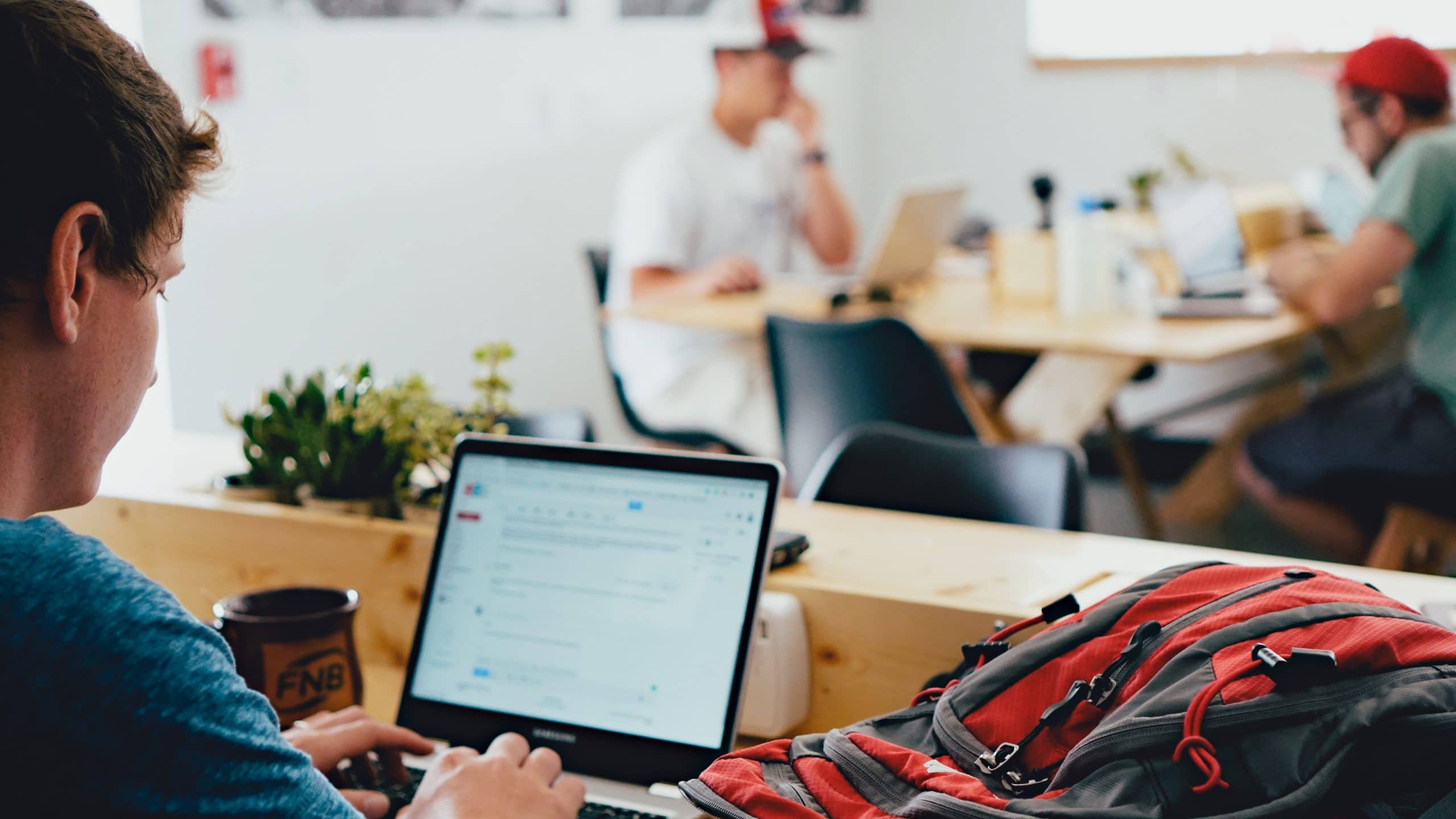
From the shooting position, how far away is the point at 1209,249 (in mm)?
3670

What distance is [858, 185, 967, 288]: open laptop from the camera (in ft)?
10.9

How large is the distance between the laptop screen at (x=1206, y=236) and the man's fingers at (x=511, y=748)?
293 cm

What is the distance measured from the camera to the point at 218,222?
144 inches

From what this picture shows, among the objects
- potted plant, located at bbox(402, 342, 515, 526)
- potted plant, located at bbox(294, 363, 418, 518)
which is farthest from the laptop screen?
potted plant, located at bbox(294, 363, 418, 518)

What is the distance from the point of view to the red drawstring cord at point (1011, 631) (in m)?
1.03

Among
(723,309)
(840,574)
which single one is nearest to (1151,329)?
(723,309)

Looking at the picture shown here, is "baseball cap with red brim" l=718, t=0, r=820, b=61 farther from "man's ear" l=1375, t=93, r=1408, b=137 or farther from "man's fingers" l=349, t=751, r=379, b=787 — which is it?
"man's fingers" l=349, t=751, r=379, b=787

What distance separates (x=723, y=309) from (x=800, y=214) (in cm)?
87

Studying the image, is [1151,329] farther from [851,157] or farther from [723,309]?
[851,157]

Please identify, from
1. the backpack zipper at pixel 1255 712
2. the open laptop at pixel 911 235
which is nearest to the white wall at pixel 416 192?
the open laptop at pixel 911 235

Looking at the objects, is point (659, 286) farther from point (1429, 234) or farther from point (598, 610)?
point (598, 610)

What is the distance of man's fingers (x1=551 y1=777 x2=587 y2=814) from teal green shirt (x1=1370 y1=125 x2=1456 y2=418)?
2471 millimetres

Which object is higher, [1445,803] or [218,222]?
[218,222]

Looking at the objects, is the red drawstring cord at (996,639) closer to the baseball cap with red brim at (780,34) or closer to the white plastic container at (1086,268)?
the white plastic container at (1086,268)
